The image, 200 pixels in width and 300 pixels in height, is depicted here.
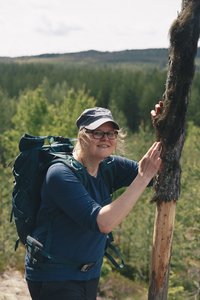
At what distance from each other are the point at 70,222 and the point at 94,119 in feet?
2.62

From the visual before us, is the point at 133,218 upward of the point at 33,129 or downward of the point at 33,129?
downward

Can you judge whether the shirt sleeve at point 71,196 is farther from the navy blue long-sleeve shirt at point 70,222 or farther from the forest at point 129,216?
the forest at point 129,216

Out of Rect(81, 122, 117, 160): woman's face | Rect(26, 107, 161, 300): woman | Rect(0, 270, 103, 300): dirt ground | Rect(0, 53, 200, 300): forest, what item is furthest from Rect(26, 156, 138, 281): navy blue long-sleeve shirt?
Rect(0, 270, 103, 300): dirt ground

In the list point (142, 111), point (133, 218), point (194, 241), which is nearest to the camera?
point (194, 241)

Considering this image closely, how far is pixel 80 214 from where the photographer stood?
11.4 feet

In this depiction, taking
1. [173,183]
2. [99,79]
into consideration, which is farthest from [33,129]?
[99,79]

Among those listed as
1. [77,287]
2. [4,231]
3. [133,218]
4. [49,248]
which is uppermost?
[49,248]

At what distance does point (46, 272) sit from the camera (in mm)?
3766

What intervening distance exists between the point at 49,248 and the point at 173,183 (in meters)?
1.29

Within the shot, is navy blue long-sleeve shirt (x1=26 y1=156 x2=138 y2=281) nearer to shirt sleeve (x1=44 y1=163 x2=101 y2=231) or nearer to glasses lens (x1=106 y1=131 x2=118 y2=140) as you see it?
shirt sleeve (x1=44 y1=163 x2=101 y2=231)

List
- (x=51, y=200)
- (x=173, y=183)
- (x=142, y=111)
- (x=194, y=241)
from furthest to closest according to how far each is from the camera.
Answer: (x=142, y=111) < (x=194, y=241) < (x=173, y=183) < (x=51, y=200)

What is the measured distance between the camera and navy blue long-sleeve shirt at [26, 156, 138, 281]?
3.50 meters

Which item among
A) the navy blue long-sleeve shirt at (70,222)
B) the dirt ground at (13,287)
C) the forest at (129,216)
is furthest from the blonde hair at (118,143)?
the dirt ground at (13,287)

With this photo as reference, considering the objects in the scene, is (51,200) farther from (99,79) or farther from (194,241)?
(99,79)
